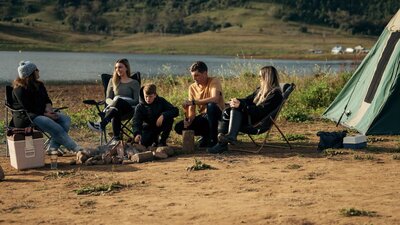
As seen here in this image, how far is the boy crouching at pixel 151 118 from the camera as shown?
8.78 m

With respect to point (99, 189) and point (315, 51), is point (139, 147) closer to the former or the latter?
point (99, 189)

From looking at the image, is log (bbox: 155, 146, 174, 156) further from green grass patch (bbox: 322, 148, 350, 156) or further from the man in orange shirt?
green grass patch (bbox: 322, 148, 350, 156)

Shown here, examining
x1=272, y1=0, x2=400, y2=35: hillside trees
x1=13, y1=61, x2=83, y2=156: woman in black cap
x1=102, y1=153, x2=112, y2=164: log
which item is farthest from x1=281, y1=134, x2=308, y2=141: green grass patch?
x1=272, y1=0, x2=400, y2=35: hillside trees

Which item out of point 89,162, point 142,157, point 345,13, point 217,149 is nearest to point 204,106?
point 217,149

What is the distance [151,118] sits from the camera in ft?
29.1

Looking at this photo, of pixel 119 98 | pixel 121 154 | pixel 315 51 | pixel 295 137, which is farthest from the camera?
pixel 315 51

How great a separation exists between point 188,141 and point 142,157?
77 centimetres

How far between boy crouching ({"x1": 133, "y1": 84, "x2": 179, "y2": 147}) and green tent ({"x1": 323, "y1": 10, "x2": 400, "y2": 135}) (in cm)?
278

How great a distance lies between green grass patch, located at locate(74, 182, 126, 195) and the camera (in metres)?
6.51

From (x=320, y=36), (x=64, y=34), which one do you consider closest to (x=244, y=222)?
(x=64, y=34)

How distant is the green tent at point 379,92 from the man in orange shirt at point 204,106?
2.21 metres

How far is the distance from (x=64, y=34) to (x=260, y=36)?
76.3ft

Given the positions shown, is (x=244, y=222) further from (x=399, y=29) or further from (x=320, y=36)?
(x=320, y=36)

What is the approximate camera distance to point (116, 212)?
226 inches
